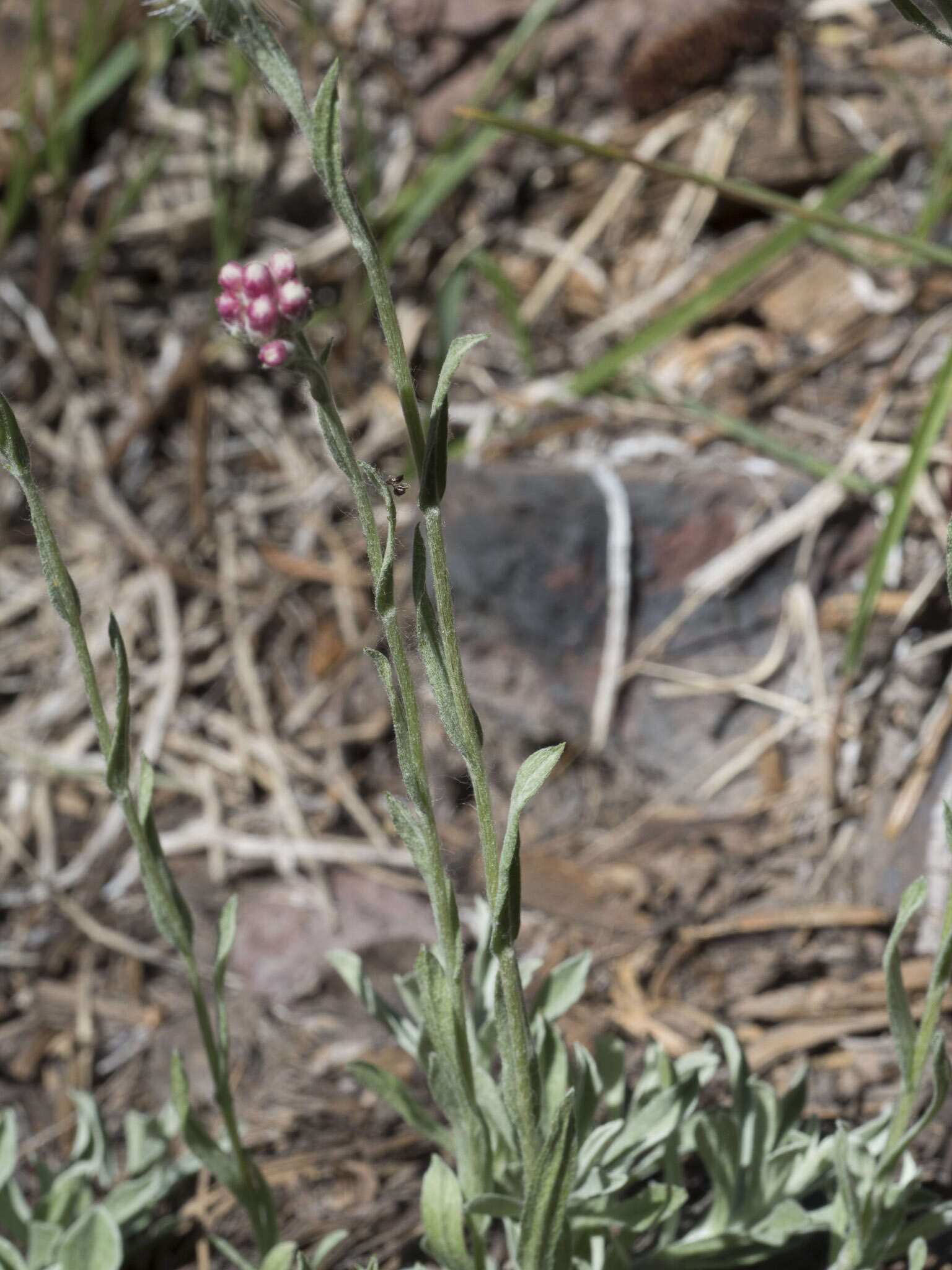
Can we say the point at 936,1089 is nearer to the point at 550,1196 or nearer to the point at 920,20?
the point at 550,1196

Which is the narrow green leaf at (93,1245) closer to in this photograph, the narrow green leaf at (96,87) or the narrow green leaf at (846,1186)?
the narrow green leaf at (846,1186)

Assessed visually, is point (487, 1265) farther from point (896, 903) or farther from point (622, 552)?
point (622, 552)

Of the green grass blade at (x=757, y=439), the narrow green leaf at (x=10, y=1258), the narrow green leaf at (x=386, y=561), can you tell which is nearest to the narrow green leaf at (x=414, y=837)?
the narrow green leaf at (x=386, y=561)

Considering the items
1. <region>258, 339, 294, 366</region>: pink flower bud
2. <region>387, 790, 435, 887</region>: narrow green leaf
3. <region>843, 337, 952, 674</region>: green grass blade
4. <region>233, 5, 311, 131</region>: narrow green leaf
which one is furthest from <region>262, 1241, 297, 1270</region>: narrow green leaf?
<region>843, 337, 952, 674</region>: green grass blade

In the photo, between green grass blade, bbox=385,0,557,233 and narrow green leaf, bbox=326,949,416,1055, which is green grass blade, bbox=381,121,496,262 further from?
narrow green leaf, bbox=326,949,416,1055

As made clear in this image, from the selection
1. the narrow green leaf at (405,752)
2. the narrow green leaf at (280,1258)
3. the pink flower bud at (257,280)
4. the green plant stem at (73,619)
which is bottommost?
the narrow green leaf at (280,1258)

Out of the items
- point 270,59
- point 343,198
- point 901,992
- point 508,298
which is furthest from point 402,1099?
point 508,298
